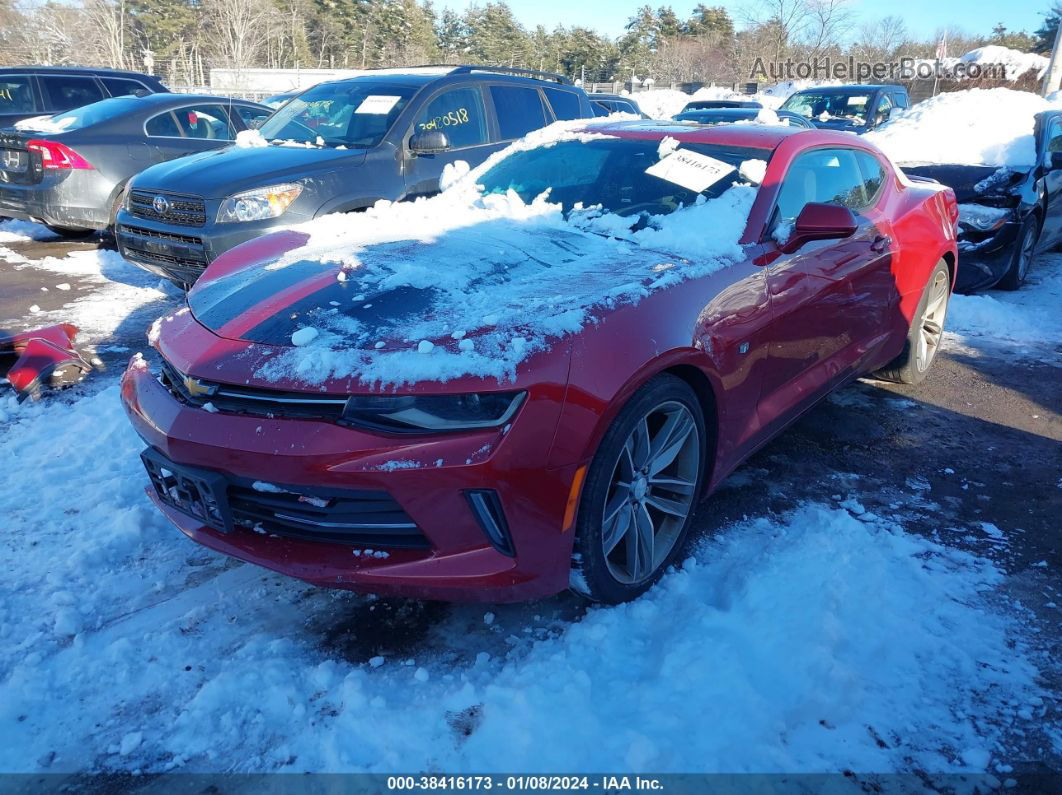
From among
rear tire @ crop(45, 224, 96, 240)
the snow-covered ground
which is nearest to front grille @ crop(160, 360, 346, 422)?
the snow-covered ground

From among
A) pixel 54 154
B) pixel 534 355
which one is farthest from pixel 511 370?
pixel 54 154

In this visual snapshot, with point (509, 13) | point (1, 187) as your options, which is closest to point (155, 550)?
point (1, 187)

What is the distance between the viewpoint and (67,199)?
24.0ft

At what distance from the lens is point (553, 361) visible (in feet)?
7.01

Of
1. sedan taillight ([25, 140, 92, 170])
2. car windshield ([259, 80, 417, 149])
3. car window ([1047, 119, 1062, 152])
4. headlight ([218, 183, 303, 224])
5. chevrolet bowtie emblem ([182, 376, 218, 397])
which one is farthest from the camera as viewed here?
car window ([1047, 119, 1062, 152])

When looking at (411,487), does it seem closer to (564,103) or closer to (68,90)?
(564,103)

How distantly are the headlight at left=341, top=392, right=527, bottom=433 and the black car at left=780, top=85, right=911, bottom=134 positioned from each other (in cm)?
1298

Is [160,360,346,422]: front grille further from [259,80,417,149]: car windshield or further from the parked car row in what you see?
[259,80,417,149]: car windshield

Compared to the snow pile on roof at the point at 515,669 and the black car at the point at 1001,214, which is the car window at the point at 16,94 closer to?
the snow pile on roof at the point at 515,669

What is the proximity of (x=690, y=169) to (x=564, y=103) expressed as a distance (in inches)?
180

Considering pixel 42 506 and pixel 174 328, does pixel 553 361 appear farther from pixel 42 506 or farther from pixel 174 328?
pixel 42 506

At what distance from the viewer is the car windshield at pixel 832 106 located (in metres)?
13.6

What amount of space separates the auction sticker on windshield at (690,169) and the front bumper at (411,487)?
173cm

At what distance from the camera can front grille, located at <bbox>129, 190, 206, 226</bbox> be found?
17.6 ft
